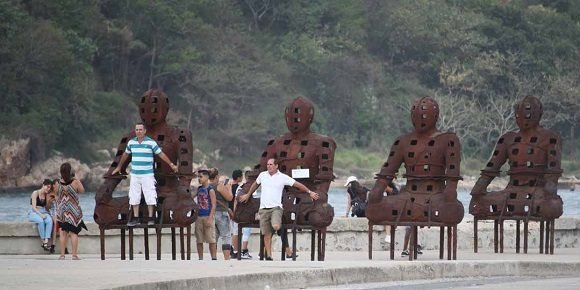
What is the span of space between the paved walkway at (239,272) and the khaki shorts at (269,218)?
1929 millimetres

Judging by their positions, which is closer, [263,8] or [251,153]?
[251,153]

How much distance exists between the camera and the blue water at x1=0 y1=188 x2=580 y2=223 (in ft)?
228

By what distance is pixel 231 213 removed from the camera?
102 ft

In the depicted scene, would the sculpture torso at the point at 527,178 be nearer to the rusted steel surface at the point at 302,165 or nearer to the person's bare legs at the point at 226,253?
the rusted steel surface at the point at 302,165

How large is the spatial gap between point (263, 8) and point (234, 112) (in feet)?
46.0

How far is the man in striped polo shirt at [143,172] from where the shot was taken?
2761 cm

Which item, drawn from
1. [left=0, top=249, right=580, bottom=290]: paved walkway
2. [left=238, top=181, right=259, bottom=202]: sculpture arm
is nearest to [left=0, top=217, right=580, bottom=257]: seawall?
[left=0, top=249, right=580, bottom=290]: paved walkway

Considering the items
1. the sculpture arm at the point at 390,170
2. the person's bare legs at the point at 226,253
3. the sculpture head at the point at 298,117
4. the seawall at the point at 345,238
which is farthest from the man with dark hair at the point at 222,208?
the sculpture arm at the point at 390,170

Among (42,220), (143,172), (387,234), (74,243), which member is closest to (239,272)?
(143,172)

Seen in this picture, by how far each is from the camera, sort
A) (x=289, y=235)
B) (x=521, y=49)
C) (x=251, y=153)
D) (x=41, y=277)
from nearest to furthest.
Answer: (x=41, y=277) < (x=289, y=235) < (x=251, y=153) < (x=521, y=49)

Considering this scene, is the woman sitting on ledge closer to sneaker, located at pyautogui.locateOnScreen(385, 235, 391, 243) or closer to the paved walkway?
the paved walkway

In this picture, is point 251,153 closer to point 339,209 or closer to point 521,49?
point 521,49

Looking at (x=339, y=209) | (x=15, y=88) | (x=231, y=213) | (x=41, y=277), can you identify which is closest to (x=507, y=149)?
(x=231, y=213)

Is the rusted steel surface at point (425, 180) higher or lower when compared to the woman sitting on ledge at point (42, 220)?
higher
